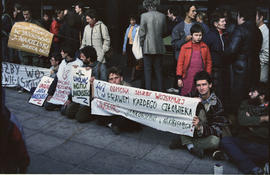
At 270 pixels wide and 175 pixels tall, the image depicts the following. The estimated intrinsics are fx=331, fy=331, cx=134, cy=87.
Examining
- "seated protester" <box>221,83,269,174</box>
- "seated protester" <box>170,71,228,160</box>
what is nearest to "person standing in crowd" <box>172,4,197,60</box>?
"seated protester" <box>170,71,228,160</box>

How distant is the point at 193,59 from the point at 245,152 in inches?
73.4

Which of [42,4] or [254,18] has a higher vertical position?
[42,4]

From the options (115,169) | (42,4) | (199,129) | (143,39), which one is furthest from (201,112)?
(42,4)

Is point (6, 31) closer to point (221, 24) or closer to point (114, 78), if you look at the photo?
point (114, 78)

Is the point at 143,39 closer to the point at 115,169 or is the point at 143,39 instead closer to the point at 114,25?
the point at 115,169

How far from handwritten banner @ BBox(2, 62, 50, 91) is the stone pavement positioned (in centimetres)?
163

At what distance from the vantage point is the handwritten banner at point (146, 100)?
15.0 feet

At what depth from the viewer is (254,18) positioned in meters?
5.95

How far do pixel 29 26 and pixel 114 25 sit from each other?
3865 millimetres

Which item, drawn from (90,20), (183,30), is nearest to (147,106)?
(183,30)

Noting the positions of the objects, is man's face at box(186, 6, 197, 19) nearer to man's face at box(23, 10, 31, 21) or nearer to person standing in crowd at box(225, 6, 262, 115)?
person standing in crowd at box(225, 6, 262, 115)

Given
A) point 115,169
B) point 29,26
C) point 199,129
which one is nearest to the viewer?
point 115,169

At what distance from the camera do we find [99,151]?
4688 millimetres

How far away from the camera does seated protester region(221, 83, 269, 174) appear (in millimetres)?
4059
